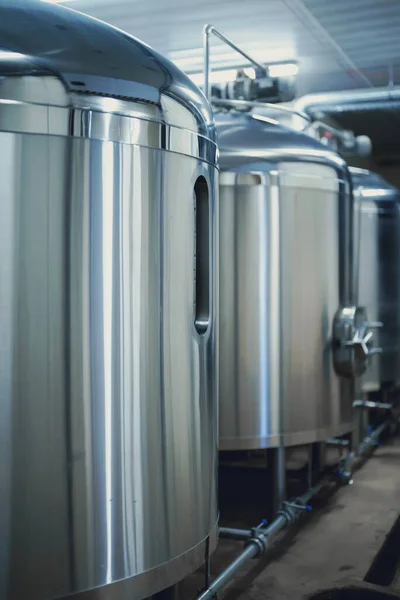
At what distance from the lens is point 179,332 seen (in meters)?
1.75

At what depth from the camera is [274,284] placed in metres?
2.93

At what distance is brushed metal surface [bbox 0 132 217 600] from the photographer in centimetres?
147

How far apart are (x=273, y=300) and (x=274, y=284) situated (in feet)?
0.21

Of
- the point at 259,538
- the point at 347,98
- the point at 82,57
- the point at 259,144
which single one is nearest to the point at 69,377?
the point at 82,57

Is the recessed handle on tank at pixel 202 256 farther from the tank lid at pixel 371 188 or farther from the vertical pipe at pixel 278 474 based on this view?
the tank lid at pixel 371 188

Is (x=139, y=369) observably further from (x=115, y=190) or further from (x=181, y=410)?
(x=115, y=190)

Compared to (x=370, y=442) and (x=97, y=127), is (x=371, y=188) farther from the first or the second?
(x=97, y=127)

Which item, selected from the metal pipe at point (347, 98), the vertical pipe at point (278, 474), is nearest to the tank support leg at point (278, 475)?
the vertical pipe at point (278, 474)

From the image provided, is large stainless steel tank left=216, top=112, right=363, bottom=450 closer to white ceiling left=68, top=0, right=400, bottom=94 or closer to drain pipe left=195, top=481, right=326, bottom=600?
drain pipe left=195, top=481, right=326, bottom=600

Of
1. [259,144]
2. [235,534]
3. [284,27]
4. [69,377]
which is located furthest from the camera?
[284,27]

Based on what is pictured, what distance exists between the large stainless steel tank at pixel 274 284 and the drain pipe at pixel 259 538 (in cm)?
27

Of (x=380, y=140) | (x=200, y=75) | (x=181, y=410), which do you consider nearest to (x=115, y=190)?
(x=181, y=410)

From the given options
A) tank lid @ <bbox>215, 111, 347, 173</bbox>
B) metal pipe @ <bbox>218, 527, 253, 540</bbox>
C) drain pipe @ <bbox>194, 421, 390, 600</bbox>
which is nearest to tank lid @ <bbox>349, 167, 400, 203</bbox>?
tank lid @ <bbox>215, 111, 347, 173</bbox>

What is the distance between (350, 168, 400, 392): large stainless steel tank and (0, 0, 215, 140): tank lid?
2993 millimetres
